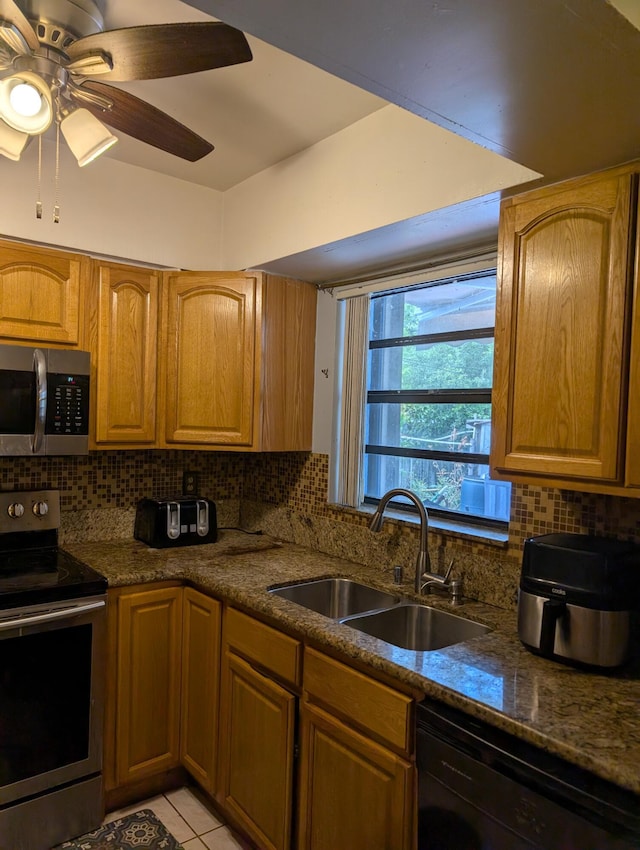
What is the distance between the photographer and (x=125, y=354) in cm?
246

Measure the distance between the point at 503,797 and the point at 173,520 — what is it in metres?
1.76

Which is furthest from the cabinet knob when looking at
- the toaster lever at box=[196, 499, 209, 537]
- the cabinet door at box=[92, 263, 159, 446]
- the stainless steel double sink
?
the stainless steel double sink

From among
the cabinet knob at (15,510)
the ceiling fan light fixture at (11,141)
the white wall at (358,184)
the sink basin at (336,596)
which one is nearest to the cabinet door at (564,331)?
the white wall at (358,184)

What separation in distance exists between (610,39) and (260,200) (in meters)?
1.77

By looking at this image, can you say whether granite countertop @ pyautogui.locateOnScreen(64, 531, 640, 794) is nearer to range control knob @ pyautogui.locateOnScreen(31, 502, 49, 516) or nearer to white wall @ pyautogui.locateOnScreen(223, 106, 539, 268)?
range control knob @ pyautogui.locateOnScreen(31, 502, 49, 516)

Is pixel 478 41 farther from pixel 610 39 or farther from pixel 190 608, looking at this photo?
pixel 190 608

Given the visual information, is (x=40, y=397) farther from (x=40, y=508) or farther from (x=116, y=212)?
(x=116, y=212)

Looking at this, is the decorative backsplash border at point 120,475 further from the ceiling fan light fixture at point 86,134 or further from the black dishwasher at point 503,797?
the black dishwasher at point 503,797

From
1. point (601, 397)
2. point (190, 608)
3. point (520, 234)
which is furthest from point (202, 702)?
point (520, 234)

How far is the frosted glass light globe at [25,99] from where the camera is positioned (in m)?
1.39

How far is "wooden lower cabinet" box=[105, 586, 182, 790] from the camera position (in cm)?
214

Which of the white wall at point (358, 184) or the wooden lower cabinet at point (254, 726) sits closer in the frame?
the wooden lower cabinet at point (254, 726)

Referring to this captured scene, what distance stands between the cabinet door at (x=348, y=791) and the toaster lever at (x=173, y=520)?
3.62 ft

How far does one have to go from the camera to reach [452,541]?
2.07 metres
